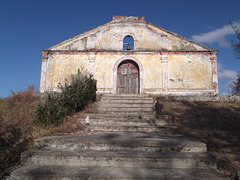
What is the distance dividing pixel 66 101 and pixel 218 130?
15.3 feet

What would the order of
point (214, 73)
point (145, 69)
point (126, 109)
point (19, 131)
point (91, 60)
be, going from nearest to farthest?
1. point (19, 131)
2. point (126, 109)
3. point (214, 73)
4. point (145, 69)
5. point (91, 60)

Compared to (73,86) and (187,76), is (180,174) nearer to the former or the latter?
(73,86)

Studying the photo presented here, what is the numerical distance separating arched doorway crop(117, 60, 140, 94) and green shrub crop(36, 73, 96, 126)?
5093 millimetres

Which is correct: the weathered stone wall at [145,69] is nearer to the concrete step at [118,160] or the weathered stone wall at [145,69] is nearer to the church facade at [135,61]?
the church facade at [135,61]

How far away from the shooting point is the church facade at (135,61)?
11727 millimetres

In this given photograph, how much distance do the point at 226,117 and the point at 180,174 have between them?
4.91m

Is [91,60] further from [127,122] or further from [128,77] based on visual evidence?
[127,122]

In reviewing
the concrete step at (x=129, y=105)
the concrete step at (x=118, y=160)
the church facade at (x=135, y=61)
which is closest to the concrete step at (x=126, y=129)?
the concrete step at (x=118, y=160)

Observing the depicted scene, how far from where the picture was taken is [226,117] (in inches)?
245

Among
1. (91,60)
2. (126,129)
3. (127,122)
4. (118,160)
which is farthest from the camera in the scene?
(91,60)

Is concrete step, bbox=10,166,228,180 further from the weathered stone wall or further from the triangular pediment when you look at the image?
the triangular pediment

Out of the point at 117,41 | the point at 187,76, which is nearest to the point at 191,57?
the point at 187,76

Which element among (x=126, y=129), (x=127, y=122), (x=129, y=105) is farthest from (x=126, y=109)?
(x=126, y=129)

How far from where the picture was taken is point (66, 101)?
5.27 m
